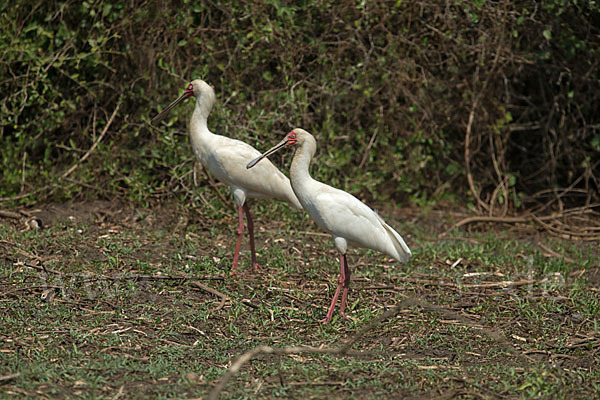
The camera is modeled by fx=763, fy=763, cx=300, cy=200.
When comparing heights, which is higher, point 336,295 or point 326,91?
point 326,91

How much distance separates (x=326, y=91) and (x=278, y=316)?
3.52m

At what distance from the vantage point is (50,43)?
784 cm

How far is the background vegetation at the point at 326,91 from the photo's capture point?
7680 mm

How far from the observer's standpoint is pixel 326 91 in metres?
7.92

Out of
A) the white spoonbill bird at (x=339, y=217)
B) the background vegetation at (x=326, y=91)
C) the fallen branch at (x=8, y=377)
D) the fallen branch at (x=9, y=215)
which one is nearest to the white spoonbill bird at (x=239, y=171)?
the white spoonbill bird at (x=339, y=217)

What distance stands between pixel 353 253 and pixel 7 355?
10.9 feet

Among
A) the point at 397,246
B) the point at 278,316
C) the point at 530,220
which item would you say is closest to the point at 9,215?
the point at 278,316

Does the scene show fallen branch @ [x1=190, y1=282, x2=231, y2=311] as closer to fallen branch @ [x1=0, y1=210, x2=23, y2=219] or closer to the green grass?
the green grass

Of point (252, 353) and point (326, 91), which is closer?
point (252, 353)

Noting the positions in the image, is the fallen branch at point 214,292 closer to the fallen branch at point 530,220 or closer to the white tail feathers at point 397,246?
the white tail feathers at point 397,246

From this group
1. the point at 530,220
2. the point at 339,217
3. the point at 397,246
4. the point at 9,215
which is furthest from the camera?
the point at 530,220

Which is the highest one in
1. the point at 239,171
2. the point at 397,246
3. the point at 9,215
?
the point at 239,171

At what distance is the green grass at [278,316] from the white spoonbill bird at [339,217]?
384 mm

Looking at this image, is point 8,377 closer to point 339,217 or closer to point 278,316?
point 278,316
